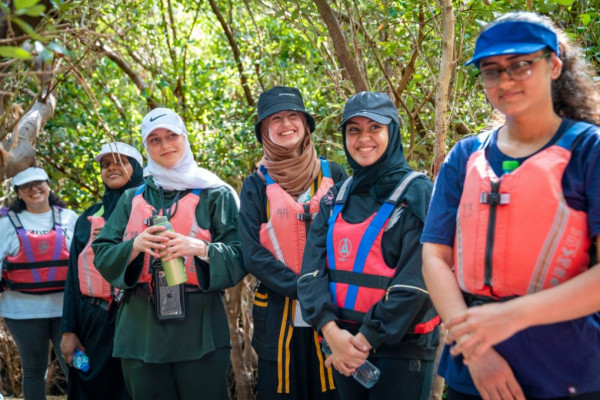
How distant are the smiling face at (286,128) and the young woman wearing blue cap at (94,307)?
4.08 feet

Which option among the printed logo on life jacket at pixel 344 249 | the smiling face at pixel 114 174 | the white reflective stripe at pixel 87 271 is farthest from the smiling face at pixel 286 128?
the white reflective stripe at pixel 87 271

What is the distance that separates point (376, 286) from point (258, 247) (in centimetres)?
91

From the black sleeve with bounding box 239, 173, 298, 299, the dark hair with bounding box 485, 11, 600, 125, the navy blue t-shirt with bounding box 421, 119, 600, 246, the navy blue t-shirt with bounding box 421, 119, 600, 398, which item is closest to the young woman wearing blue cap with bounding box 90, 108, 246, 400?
the black sleeve with bounding box 239, 173, 298, 299

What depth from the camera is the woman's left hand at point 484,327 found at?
6.57ft

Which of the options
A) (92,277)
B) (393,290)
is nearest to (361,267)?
(393,290)

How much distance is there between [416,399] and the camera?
9.67ft

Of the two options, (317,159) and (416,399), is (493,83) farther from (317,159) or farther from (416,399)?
(317,159)

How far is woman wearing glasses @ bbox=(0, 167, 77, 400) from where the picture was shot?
17.4ft

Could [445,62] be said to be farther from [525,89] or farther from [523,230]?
[523,230]

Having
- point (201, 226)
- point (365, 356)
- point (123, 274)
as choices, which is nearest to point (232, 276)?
point (201, 226)

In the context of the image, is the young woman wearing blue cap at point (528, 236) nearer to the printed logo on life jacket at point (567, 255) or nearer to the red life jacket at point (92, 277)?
the printed logo on life jacket at point (567, 255)

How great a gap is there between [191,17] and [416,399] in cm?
661

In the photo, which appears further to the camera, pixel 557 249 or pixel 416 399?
pixel 416 399

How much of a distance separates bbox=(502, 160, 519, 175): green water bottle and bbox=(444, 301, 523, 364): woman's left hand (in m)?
0.43
